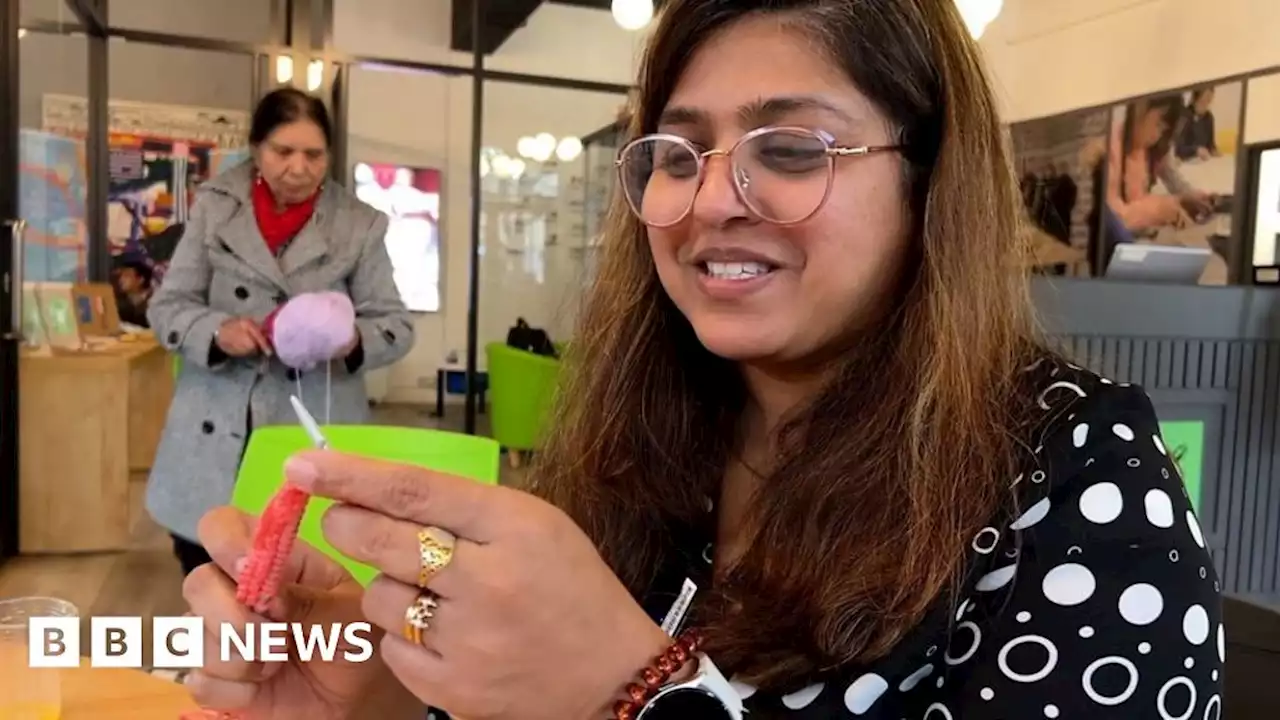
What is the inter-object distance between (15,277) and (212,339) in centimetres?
137

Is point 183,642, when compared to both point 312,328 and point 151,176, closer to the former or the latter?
point 312,328

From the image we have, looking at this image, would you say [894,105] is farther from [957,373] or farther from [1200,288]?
[1200,288]

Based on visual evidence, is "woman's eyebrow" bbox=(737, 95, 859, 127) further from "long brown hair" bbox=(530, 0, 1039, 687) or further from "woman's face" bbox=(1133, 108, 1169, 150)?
"woman's face" bbox=(1133, 108, 1169, 150)

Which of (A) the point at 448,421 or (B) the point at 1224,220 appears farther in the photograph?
(A) the point at 448,421

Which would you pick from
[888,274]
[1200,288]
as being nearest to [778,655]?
Answer: [888,274]

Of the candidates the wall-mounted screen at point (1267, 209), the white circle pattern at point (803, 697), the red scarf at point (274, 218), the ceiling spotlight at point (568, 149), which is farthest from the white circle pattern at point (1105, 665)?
the ceiling spotlight at point (568, 149)

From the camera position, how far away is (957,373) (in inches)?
22.7

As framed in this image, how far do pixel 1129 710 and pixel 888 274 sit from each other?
0.85 feet

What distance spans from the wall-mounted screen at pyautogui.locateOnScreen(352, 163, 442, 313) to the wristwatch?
3423mm

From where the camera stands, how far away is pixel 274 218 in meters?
1.55

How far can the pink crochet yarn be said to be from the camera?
1.40 metres

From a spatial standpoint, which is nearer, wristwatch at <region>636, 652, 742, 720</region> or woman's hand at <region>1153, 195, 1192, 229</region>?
wristwatch at <region>636, 652, 742, 720</region>

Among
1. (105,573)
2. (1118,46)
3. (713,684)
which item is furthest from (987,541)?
(1118,46)

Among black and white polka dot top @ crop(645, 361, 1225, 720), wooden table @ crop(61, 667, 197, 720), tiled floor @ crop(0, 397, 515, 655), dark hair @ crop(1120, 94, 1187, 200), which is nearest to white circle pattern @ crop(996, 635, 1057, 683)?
black and white polka dot top @ crop(645, 361, 1225, 720)
